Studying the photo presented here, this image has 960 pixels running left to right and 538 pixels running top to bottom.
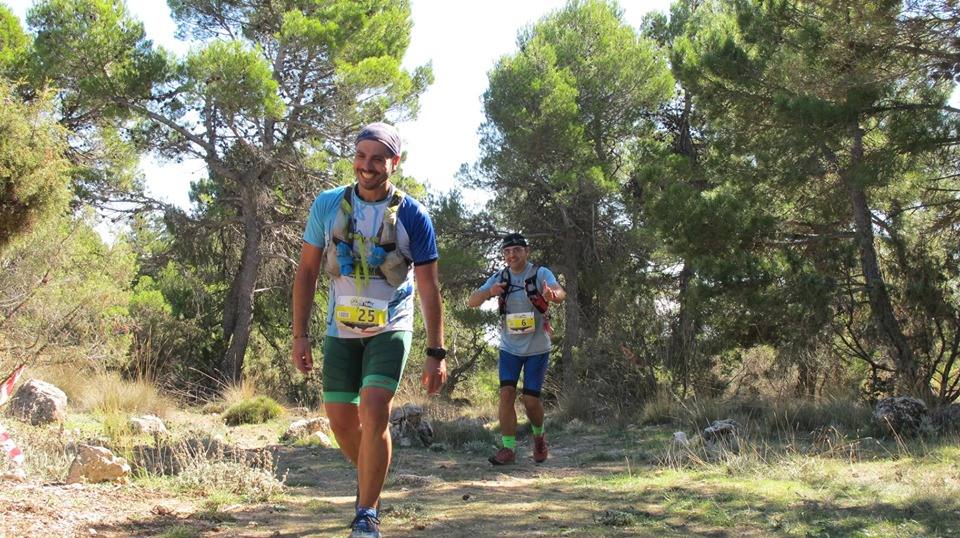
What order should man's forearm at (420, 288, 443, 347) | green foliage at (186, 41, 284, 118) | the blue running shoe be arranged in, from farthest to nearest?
green foliage at (186, 41, 284, 118)
man's forearm at (420, 288, 443, 347)
the blue running shoe

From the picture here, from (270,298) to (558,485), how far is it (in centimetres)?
1689

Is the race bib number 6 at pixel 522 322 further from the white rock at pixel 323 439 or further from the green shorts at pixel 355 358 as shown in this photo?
the green shorts at pixel 355 358

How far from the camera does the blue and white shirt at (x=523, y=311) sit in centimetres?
755

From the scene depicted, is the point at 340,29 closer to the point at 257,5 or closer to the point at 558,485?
the point at 257,5

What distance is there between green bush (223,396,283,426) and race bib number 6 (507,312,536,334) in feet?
17.4

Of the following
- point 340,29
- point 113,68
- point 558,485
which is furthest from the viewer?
point 340,29

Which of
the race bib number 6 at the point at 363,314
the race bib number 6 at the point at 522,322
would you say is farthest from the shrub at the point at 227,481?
the race bib number 6 at the point at 522,322

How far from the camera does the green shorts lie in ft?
13.4

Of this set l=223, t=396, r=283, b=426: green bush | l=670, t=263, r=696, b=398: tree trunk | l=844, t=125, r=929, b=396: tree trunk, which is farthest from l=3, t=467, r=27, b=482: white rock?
l=844, t=125, r=929, b=396: tree trunk

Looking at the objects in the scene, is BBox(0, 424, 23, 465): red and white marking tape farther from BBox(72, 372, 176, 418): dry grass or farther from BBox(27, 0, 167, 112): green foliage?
BBox(27, 0, 167, 112): green foliage

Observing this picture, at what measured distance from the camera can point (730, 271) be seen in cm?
1148

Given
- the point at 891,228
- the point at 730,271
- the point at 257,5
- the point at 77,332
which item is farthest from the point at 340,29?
the point at 891,228

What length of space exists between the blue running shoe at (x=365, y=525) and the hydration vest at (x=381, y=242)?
1072 millimetres

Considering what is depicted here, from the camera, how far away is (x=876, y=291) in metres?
11.0
